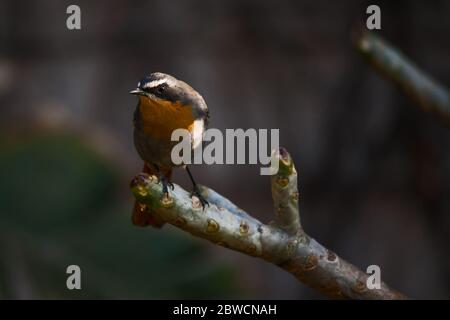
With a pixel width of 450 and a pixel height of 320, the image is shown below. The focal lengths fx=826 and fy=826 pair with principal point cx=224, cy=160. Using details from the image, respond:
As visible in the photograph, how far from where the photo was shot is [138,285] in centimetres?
348

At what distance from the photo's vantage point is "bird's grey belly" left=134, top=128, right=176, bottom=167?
2012 millimetres

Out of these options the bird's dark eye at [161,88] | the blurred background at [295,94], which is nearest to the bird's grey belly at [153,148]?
the bird's dark eye at [161,88]

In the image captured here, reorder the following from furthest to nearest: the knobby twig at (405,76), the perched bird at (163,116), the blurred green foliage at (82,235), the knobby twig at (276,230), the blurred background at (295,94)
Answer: the blurred background at (295,94) < the blurred green foliage at (82,235) < the knobby twig at (405,76) < the perched bird at (163,116) < the knobby twig at (276,230)

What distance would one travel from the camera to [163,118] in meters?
2.02

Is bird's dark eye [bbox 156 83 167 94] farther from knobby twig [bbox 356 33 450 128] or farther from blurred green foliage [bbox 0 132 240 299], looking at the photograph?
blurred green foliage [bbox 0 132 240 299]

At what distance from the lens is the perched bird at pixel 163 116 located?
6.58 ft

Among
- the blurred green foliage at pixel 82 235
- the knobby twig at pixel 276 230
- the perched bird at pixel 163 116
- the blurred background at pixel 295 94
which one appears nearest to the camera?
the knobby twig at pixel 276 230

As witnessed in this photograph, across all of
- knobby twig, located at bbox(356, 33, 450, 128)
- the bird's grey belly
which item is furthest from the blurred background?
Answer: the bird's grey belly

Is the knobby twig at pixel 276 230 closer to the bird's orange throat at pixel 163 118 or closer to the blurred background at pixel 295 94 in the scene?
the bird's orange throat at pixel 163 118

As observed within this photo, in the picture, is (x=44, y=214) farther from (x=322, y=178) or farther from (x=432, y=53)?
(x=432, y=53)

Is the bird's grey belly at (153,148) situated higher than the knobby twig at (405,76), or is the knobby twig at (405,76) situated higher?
the knobby twig at (405,76)

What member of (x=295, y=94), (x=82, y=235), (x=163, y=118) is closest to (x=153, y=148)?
(x=163, y=118)

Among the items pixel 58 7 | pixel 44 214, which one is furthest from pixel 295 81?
pixel 44 214

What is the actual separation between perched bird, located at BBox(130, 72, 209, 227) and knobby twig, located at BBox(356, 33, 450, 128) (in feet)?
2.17
